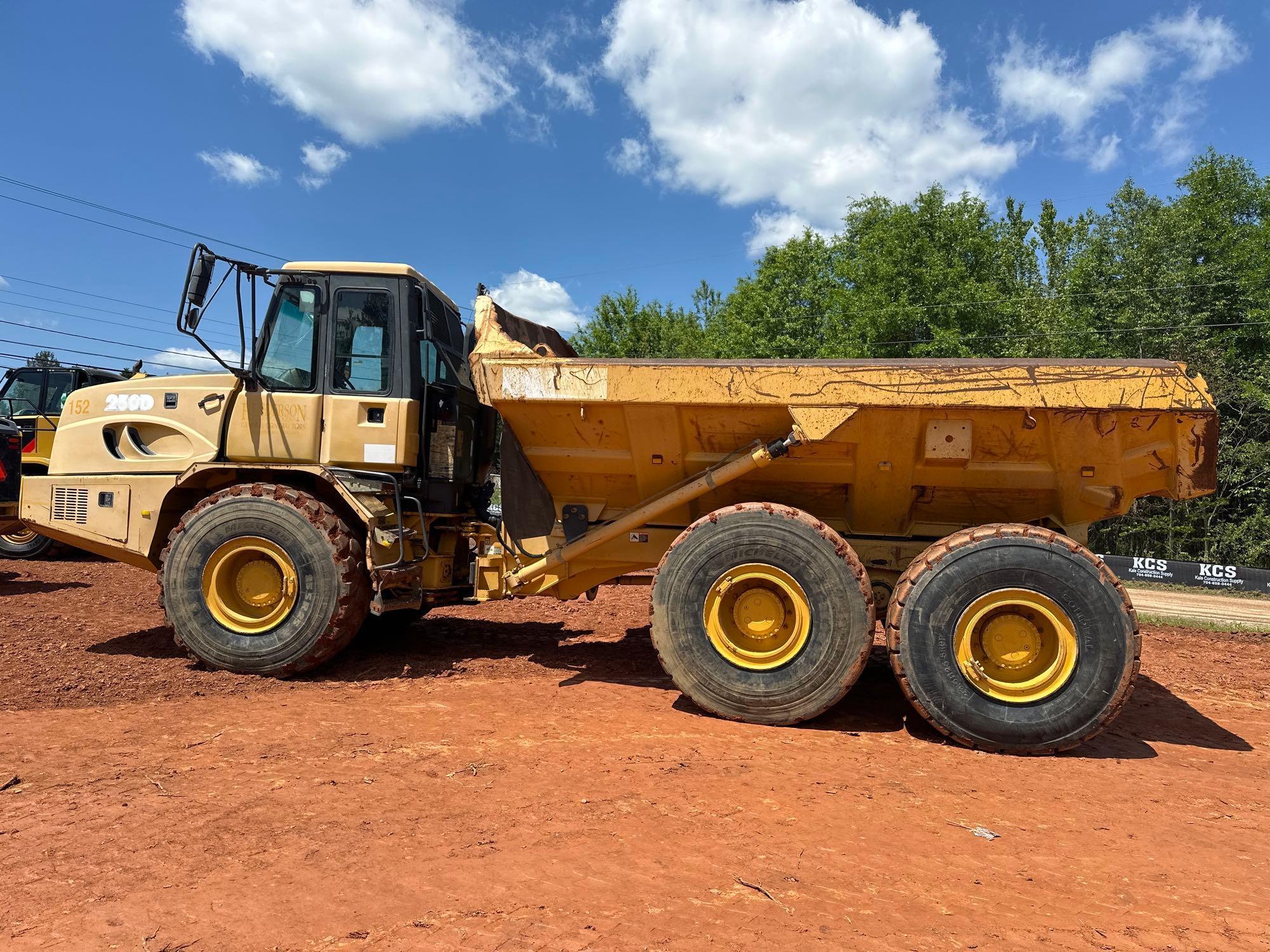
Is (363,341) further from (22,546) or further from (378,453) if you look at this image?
(22,546)

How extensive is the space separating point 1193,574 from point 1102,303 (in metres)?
9.67

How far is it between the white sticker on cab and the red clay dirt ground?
5.39ft

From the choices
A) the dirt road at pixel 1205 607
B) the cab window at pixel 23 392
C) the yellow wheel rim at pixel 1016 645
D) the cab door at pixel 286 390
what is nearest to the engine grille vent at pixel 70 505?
the cab door at pixel 286 390

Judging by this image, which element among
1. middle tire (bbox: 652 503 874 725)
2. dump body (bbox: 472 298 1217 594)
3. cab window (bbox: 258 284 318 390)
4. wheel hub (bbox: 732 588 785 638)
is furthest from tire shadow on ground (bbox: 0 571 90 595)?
wheel hub (bbox: 732 588 785 638)

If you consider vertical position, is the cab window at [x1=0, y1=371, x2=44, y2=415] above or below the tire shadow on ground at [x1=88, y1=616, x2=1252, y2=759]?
above

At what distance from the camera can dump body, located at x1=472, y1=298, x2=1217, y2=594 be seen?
415cm

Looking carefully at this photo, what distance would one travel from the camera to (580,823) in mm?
2973

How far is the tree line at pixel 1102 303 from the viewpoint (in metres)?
19.5

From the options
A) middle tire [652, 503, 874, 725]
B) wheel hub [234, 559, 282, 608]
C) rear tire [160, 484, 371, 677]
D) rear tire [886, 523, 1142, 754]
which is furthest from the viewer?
wheel hub [234, 559, 282, 608]

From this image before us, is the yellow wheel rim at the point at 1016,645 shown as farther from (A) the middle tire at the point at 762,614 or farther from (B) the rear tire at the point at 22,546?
(B) the rear tire at the point at 22,546

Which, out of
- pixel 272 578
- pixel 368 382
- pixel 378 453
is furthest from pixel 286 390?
pixel 272 578

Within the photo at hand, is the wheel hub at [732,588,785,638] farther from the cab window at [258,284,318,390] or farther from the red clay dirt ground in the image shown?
the cab window at [258,284,318,390]

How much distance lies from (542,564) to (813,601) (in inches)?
77.8

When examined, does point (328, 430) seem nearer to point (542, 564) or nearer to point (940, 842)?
point (542, 564)
